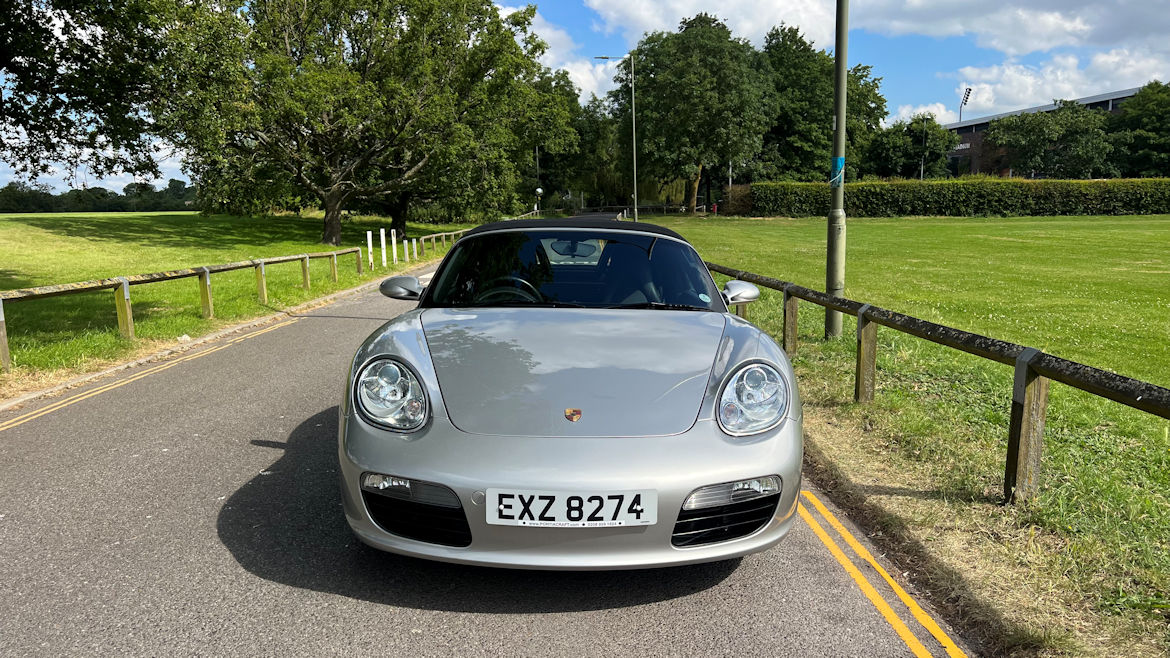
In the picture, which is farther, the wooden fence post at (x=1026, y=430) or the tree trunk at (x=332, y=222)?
the tree trunk at (x=332, y=222)

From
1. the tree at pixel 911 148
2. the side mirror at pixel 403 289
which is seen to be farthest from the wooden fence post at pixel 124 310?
the tree at pixel 911 148

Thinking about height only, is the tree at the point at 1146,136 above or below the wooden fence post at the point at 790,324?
above

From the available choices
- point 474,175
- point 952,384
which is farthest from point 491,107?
point 952,384

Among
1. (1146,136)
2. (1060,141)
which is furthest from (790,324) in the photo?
(1146,136)

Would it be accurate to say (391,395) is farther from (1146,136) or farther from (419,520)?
(1146,136)

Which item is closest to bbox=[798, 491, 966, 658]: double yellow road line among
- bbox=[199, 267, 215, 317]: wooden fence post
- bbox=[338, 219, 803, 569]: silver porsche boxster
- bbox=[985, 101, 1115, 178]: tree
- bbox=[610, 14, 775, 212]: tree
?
bbox=[338, 219, 803, 569]: silver porsche boxster

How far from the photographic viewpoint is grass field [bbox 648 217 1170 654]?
2.90 metres

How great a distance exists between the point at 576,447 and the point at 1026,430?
7.69 ft

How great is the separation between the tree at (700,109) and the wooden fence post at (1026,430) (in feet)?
189

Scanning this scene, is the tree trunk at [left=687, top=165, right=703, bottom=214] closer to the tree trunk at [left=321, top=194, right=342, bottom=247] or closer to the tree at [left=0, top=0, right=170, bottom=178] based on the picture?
the tree trunk at [left=321, top=194, right=342, bottom=247]

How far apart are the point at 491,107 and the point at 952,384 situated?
94.6ft

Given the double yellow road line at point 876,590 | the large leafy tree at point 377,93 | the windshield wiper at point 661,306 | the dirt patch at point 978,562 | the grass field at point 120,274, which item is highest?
the large leafy tree at point 377,93

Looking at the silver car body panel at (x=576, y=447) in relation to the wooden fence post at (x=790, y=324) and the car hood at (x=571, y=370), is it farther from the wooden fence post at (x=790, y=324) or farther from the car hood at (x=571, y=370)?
the wooden fence post at (x=790, y=324)

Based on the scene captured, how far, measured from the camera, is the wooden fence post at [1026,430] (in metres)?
3.52
